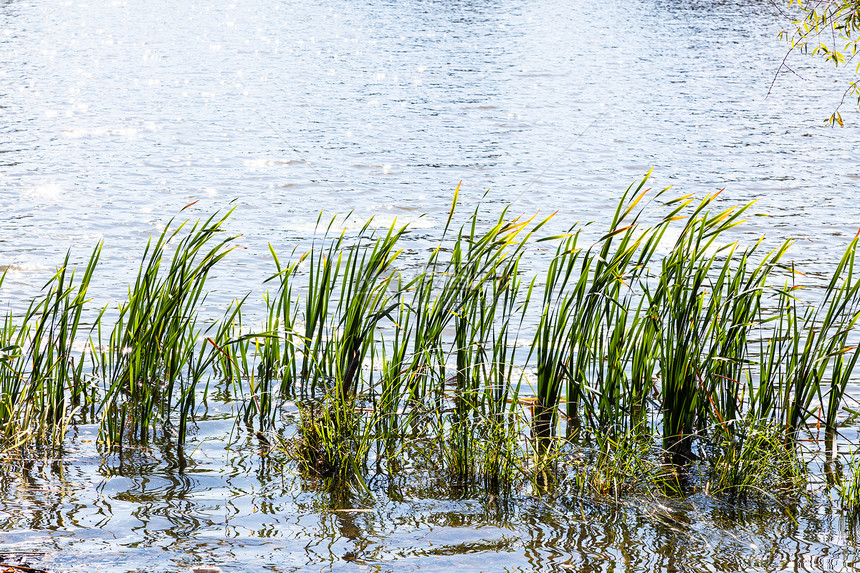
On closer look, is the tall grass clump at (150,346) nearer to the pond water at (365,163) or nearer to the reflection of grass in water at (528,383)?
the reflection of grass in water at (528,383)

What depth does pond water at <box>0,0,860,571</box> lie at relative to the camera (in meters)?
4.46

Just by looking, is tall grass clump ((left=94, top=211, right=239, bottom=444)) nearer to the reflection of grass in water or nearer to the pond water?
the reflection of grass in water

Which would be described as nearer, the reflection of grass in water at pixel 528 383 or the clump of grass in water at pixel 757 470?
the clump of grass in water at pixel 757 470

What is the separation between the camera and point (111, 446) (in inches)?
212

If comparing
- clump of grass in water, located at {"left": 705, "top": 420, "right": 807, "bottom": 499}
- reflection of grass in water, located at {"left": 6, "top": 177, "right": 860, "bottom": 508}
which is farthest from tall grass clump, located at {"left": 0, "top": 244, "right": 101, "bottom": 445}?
clump of grass in water, located at {"left": 705, "top": 420, "right": 807, "bottom": 499}

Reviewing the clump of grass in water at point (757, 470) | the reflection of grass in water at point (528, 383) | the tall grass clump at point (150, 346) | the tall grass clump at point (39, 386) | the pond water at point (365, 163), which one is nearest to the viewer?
the pond water at point (365, 163)

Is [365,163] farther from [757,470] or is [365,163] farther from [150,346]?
[757,470]

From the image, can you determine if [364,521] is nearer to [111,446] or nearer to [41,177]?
[111,446]

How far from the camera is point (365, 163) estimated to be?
17.0m

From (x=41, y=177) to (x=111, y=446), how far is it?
35.2 feet

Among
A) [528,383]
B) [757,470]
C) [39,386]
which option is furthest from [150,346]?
[757,470]

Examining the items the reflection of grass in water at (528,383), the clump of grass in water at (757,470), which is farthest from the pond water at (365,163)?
the reflection of grass in water at (528,383)

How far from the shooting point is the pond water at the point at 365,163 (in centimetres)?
446

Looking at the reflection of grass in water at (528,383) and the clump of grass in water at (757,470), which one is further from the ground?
the reflection of grass in water at (528,383)
